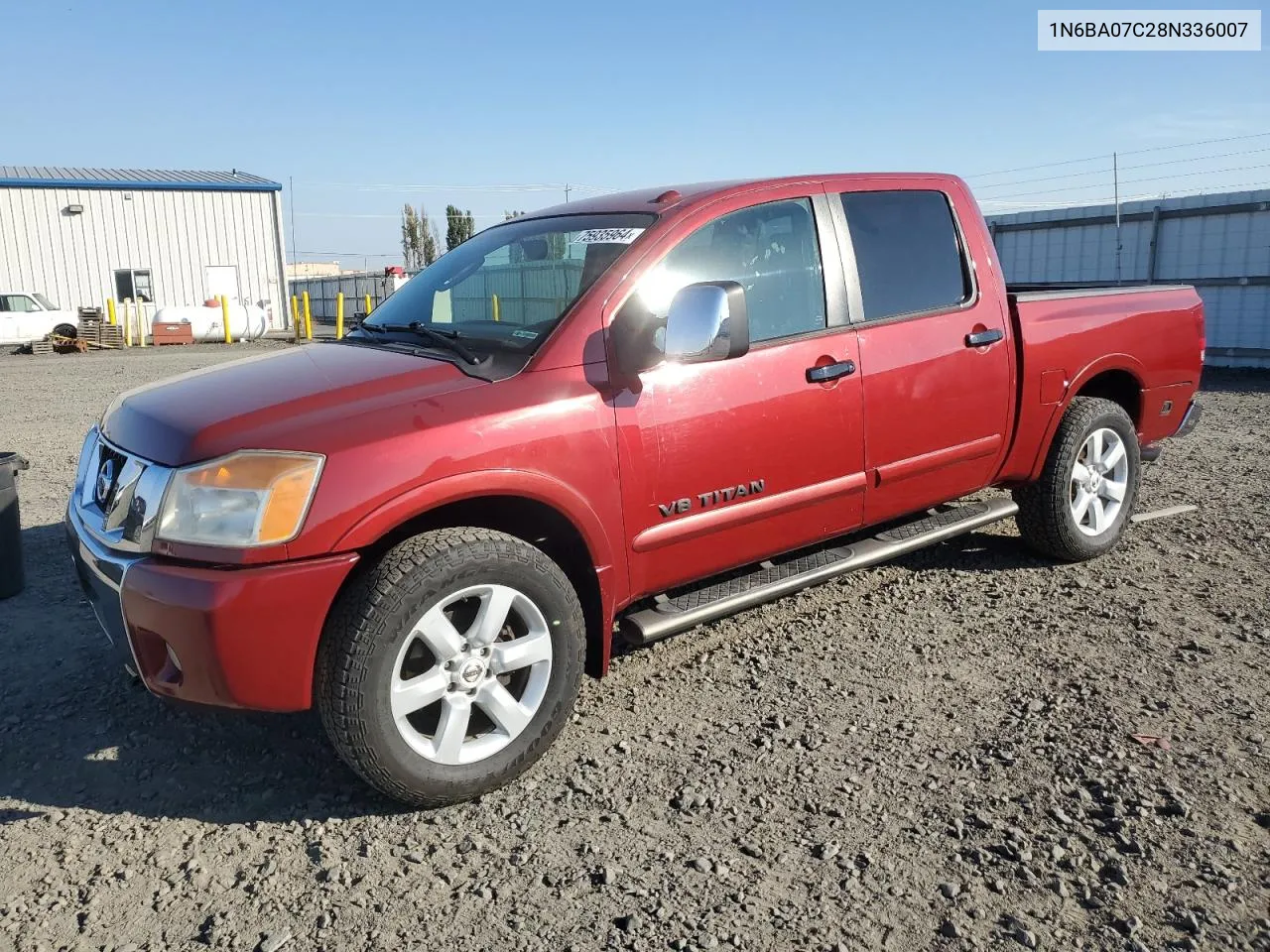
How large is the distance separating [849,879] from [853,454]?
176 cm

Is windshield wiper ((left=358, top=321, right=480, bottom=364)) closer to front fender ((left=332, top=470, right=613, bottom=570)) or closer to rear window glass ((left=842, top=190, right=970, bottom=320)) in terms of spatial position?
front fender ((left=332, top=470, right=613, bottom=570))

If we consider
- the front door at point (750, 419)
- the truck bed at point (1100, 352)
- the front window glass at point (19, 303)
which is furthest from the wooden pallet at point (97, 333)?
the front door at point (750, 419)

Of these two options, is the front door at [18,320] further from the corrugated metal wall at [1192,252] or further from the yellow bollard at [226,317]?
the corrugated metal wall at [1192,252]

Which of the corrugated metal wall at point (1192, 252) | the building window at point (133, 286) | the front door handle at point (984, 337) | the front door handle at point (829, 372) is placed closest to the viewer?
the front door handle at point (829, 372)

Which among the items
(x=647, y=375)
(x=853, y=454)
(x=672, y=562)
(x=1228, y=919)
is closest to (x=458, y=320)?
(x=647, y=375)

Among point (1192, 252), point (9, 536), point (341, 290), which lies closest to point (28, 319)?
point (341, 290)

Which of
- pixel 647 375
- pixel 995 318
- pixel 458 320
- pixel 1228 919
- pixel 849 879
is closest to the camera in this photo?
pixel 1228 919

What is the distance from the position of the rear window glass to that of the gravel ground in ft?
4.60

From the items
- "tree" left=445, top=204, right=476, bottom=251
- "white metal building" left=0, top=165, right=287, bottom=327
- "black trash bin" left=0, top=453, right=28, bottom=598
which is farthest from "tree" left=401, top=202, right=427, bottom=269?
"black trash bin" left=0, top=453, right=28, bottom=598

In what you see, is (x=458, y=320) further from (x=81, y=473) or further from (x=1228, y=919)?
(x=1228, y=919)

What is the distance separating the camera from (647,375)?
10.8ft

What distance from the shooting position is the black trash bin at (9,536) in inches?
181

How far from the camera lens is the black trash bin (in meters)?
4.61

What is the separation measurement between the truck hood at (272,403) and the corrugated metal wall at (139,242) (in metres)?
31.4
